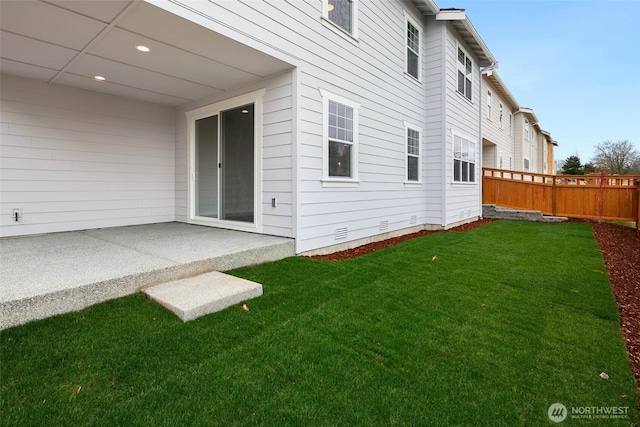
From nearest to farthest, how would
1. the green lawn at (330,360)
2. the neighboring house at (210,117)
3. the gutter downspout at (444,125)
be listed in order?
1. the green lawn at (330,360)
2. the neighboring house at (210,117)
3. the gutter downspout at (444,125)

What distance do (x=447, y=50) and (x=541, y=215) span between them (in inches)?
241

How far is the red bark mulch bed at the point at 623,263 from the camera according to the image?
2799 mm

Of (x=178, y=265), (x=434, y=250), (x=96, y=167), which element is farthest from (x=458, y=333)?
(x=96, y=167)

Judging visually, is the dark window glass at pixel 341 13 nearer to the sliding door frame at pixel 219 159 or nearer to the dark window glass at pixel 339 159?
the sliding door frame at pixel 219 159

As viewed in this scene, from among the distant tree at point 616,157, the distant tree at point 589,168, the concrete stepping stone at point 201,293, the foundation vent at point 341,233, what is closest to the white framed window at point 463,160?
the foundation vent at point 341,233

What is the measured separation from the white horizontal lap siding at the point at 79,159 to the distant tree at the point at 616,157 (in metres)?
30.9

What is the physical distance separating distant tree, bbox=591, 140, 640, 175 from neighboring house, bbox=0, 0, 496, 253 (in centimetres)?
2644

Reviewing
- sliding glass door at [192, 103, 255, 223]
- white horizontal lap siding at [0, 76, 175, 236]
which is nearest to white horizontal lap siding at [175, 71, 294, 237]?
sliding glass door at [192, 103, 255, 223]

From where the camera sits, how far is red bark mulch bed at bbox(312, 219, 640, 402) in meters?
2.80

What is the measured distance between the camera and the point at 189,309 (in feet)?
8.74

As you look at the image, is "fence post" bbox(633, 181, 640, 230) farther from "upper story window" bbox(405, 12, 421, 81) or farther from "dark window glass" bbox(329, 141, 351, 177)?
"dark window glass" bbox(329, 141, 351, 177)

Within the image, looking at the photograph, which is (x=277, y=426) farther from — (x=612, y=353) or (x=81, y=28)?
(x=81, y=28)

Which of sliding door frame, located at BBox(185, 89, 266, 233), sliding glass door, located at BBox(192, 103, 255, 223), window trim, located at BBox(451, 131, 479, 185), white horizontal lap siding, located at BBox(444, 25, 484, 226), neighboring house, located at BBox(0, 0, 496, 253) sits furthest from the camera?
window trim, located at BBox(451, 131, 479, 185)

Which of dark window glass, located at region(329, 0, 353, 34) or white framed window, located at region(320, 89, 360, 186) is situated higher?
dark window glass, located at region(329, 0, 353, 34)
